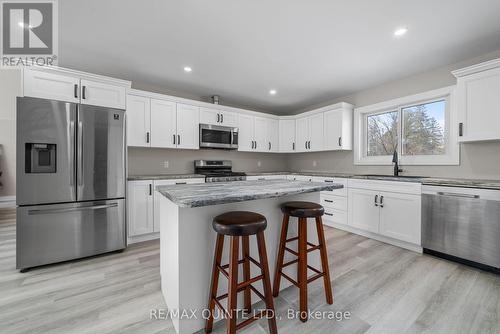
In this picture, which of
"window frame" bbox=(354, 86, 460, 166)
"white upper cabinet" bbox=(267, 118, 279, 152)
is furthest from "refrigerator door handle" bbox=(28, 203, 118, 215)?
"window frame" bbox=(354, 86, 460, 166)

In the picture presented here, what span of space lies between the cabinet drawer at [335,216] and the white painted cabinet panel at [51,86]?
13.0ft

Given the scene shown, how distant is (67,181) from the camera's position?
2.28 metres

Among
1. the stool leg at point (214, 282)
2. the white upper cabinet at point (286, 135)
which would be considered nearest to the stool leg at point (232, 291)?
the stool leg at point (214, 282)

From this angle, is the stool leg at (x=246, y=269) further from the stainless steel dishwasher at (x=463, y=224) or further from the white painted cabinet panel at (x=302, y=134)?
the white painted cabinet panel at (x=302, y=134)

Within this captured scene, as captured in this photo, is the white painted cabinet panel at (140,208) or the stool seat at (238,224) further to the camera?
the white painted cabinet panel at (140,208)

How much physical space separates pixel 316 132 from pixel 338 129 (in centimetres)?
50

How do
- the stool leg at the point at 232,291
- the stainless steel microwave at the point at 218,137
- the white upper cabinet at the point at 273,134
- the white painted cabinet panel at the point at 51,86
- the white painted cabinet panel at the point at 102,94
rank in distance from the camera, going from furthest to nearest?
the white upper cabinet at the point at 273,134 → the stainless steel microwave at the point at 218,137 → the white painted cabinet panel at the point at 102,94 → the white painted cabinet panel at the point at 51,86 → the stool leg at the point at 232,291

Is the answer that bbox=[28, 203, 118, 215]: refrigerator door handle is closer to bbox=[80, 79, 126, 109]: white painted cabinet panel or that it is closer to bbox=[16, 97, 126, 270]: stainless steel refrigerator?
bbox=[16, 97, 126, 270]: stainless steel refrigerator

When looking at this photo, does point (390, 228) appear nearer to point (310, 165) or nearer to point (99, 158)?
point (310, 165)

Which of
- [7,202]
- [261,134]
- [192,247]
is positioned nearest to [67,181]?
[192,247]

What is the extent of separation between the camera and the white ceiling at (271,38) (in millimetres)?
1840

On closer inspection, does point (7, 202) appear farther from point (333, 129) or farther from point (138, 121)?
point (333, 129)

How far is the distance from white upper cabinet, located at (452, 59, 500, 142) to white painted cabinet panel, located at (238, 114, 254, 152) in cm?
316

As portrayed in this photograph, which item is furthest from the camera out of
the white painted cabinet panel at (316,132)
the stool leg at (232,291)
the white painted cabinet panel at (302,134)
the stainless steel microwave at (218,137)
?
the white painted cabinet panel at (302,134)
